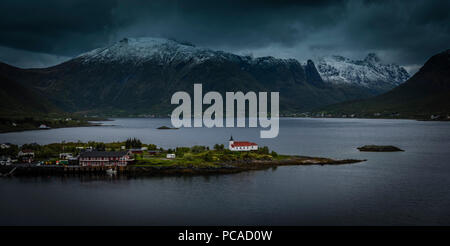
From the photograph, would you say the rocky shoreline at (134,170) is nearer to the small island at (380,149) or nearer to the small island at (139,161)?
the small island at (139,161)

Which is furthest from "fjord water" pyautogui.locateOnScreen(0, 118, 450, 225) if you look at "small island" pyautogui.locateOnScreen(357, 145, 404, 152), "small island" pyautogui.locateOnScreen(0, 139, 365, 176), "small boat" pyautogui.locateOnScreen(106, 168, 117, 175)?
"small island" pyautogui.locateOnScreen(357, 145, 404, 152)

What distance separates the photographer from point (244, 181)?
5850 cm

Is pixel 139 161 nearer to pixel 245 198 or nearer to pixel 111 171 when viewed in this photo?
pixel 111 171

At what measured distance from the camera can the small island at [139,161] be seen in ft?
219

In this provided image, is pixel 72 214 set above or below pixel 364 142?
below

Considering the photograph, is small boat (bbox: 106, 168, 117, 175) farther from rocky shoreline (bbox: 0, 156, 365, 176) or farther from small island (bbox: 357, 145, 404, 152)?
small island (bbox: 357, 145, 404, 152)

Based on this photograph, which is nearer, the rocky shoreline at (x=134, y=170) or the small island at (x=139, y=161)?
the rocky shoreline at (x=134, y=170)

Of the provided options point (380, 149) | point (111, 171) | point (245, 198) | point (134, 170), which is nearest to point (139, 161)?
point (134, 170)

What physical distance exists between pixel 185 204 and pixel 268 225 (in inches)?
471

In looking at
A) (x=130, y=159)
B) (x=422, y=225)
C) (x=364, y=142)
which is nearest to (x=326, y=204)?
(x=422, y=225)

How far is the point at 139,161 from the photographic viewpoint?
2800 inches

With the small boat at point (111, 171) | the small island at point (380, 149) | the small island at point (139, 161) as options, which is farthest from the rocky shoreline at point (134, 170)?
the small island at point (380, 149)

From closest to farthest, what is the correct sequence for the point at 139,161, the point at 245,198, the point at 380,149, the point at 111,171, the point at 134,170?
1. the point at 245,198
2. the point at 134,170
3. the point at 111,171
4. the point at 139,161
5. the point at 380,149
